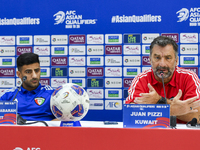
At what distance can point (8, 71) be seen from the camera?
2674 mm

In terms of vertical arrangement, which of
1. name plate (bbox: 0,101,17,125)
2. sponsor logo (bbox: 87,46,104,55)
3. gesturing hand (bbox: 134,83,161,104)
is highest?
sponsor logo (bbox: 87,46,104,55)

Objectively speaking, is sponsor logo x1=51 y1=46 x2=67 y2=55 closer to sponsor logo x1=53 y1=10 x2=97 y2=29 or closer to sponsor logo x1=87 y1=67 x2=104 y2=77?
sponsor logo x1=53 y1=10 x2=97 y2=29

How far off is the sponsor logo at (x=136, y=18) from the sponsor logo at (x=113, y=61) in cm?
48

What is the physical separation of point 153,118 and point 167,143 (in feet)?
0.45

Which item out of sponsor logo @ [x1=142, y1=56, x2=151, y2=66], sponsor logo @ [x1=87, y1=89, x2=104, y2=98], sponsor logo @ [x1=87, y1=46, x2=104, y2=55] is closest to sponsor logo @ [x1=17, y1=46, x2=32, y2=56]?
sponsor logo @ [x1=87, y1=46, x2=104, y2=55]

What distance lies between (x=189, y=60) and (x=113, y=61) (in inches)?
38.5

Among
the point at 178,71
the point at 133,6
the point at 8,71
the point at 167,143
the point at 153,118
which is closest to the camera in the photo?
the point at 167,143

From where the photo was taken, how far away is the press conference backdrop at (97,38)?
246 centimetres

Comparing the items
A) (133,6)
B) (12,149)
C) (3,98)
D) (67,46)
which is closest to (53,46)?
(67,46)

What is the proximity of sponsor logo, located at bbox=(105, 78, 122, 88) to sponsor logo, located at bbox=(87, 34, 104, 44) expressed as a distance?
52cm

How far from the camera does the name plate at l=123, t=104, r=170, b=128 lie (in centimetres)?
88

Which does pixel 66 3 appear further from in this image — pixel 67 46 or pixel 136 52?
pixel 136 52

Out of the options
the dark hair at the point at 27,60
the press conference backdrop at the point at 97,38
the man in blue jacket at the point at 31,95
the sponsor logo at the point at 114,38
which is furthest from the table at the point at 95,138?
the sponsor logo at the point at 114,38

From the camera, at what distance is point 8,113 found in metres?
1.02
